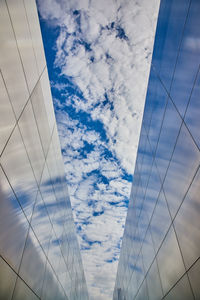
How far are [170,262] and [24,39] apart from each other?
35.5 feet

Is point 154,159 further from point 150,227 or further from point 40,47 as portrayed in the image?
point 40,47

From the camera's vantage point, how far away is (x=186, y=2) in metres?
6.75

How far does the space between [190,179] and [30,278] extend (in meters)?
7.69

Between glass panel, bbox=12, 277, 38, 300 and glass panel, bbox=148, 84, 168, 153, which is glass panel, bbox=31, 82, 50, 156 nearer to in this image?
glass panel, bbox=12, 277, 38, 300

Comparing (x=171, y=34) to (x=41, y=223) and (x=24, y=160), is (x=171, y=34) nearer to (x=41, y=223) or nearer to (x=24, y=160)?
(x=24, y=160)

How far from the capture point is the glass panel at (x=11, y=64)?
569cm

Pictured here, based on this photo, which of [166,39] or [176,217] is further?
[166,39]

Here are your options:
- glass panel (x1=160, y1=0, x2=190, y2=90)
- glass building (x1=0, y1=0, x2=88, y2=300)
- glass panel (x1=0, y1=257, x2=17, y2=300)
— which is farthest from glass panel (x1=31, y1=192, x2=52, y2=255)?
glass panel (x1=160, y1=0, x2=190, y2=90)

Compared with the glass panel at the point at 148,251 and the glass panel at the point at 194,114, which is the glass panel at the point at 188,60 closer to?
the glass panel at the point at 194,114

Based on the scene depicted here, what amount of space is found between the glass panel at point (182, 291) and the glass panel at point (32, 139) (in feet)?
23.3

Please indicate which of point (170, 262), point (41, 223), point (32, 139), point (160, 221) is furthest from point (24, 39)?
point (170, 262)

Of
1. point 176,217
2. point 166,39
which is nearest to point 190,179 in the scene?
point 176,217

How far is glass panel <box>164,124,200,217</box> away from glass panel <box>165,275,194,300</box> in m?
2.23

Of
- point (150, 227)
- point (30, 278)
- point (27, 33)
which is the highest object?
point (27, 33)
